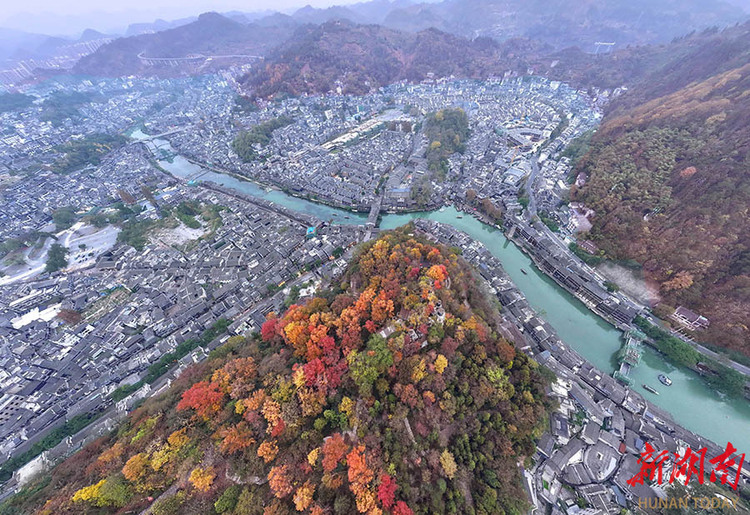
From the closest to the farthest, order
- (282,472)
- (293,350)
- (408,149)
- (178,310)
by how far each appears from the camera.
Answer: (282,472) < (293,350) < (178,310) < (408,149)

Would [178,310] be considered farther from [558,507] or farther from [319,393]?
[558,507]

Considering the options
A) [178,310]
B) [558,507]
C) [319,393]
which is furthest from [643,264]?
Answer: [178,310]

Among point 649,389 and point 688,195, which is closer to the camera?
point 649,389

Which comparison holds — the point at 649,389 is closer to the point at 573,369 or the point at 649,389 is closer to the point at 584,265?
the point at 573,369

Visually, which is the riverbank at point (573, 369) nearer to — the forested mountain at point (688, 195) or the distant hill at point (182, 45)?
the forested mountain at point (688, 195)
